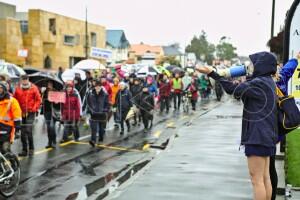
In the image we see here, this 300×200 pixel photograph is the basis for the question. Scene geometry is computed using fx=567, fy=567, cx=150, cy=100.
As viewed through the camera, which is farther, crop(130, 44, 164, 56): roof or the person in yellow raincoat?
crop(130, 44, 164, 56): roof

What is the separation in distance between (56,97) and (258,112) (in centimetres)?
887

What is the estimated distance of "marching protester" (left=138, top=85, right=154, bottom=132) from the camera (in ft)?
59.0

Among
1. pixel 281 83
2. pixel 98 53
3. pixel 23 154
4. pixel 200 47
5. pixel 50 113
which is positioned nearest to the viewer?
pixel 281 83

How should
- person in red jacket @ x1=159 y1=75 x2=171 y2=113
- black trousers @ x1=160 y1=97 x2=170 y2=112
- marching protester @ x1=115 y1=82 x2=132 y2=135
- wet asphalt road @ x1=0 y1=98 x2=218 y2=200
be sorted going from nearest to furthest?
wet asphalt road @ x1=0 y1=98 x2=218 y2=200, marching protester @ x1=115 y1=82 x2=132 y2=135, person in red jacket @ x1=159 y1=75 x2=171 y2=113, black trousers @ x1=160 y1=97 x2=170 y2=112

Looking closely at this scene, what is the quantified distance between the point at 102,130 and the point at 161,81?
1228cm

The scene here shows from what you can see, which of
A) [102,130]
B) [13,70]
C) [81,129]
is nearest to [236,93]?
[102,130]

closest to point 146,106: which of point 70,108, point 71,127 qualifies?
point 71,127

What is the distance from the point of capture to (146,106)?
18.1m

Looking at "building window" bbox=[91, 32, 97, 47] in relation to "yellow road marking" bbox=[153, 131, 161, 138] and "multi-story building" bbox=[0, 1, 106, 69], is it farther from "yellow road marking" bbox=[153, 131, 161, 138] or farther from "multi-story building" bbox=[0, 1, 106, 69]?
"yellow road marking" bbox=[153, 131, 161, 138]

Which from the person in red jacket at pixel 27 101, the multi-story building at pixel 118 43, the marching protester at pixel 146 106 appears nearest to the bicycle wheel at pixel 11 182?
the person in red jacket at pixel 27 101

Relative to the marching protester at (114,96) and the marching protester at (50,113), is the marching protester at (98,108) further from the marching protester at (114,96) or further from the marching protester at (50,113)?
the marching protester at (114,96)

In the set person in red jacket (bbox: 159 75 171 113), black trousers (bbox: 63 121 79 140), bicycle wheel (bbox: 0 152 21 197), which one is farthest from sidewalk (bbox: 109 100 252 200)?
person in red jacket (bbox: 159 75 171 113)

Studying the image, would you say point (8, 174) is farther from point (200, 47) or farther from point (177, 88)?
point (200, 47)

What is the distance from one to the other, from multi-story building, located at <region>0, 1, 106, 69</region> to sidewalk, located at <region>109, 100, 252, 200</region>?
37.4 meters
